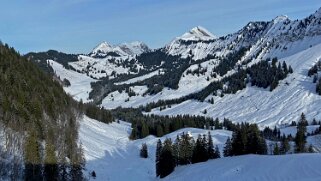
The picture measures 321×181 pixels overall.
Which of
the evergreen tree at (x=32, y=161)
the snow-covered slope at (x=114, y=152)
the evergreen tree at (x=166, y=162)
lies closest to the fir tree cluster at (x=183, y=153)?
the evergreen tree at (x=166, y=162)

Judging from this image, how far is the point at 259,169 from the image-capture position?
235ft

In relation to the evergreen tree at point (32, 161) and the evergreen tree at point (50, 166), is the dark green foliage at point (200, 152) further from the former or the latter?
the evergreen tree at point (32, 161)

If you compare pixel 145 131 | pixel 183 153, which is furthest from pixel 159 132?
pixel 183 153

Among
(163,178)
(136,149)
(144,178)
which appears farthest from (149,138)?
(163,178)

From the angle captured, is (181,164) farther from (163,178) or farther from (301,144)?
(301,144)

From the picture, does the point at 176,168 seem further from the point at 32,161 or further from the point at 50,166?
the point at 32,161

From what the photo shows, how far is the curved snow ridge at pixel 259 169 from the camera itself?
62.9 metres

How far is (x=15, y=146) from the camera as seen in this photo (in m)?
92.7

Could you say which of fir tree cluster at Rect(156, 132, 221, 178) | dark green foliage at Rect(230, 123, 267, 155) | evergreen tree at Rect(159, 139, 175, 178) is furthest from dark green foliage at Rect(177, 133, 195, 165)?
dark green foliage at Rect(230, 123, 267, 155)

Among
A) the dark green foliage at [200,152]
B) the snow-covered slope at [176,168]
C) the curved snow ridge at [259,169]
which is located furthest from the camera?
the dark green foliage at [200,152]

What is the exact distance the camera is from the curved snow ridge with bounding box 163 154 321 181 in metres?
62.9

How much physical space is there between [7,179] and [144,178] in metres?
36.8

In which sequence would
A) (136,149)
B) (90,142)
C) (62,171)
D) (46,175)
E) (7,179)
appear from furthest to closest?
(136,149) → (90,142) → (62,171) → (46,175) → (7,179)

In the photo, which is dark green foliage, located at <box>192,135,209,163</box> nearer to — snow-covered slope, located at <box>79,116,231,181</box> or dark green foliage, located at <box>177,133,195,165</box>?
dark green foliage, located at <box>177,133,195,165</box>
